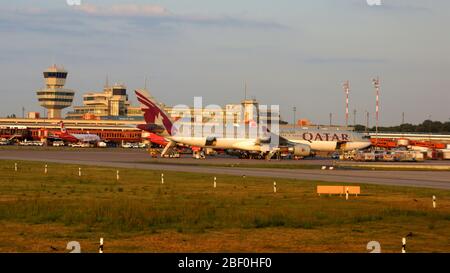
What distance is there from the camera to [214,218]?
116ft

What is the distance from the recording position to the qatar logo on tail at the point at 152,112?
117625mm

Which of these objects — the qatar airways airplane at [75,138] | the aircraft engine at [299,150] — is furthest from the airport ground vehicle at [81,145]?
the aircraft engine at [299,150]

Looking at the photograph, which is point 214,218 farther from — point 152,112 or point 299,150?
point 152,112

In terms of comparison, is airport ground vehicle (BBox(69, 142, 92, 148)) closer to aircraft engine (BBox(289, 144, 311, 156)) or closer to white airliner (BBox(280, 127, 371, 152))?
white airliner (BBox(280, 127, 371, 152))

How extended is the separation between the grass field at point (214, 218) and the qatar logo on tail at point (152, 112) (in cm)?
6020

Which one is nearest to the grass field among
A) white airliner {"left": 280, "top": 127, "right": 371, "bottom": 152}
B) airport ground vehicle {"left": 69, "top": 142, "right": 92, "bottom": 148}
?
white airliner {"left": 280, "top": 127, "right": 371, "bottom": 152}

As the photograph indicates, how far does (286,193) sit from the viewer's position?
50.9 m

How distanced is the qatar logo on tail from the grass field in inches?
2370

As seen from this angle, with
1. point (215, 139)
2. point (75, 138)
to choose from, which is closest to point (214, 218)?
point (215, 139)

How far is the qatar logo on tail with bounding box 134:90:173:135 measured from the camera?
4631 inches

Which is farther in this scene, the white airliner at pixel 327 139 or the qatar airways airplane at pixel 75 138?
the qatar airways airplane at pixel 75 138

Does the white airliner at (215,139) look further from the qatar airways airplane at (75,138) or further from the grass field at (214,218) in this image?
the qatar airways airplane at (75,138)

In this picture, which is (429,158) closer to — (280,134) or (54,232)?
(280,134)

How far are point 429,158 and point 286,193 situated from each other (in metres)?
87.7
